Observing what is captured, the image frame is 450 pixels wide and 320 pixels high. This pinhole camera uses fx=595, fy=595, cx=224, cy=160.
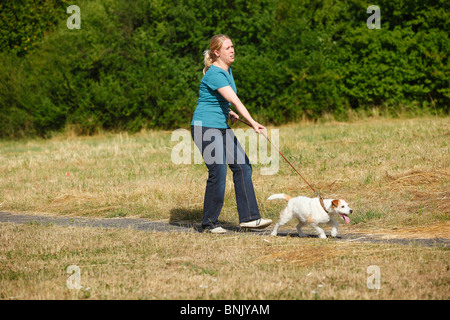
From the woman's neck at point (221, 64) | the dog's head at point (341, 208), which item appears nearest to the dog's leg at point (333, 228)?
the dog's head at point (341, 208)

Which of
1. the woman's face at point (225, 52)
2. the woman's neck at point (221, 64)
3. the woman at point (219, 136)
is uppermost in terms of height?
the woman's face at point (225, 52)

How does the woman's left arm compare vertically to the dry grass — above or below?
above

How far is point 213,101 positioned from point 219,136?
464 millimetres

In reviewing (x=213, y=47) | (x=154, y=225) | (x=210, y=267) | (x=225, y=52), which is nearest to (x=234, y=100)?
(x=225, y=52)

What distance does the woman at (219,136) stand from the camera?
293 inches

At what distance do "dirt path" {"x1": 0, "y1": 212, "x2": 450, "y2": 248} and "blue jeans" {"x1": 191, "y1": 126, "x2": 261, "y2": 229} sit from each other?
0.41 m

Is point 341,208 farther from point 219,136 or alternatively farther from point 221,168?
point 219,136

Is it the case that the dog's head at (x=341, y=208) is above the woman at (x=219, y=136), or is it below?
below

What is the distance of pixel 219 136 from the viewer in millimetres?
7492

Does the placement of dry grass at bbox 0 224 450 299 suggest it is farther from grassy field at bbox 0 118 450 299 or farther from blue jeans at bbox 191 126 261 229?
blue jeans at bbox 191 126 261 229

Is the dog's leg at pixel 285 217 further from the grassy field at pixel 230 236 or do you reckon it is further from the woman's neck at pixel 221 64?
the woman's neck at pixel 221 64

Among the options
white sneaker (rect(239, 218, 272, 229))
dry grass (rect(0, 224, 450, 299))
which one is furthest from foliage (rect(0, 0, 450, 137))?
dry grass (rect(0, 224, 450, 299))

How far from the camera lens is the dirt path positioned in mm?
7012

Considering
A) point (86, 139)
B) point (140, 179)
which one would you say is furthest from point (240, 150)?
point (86, 139)
